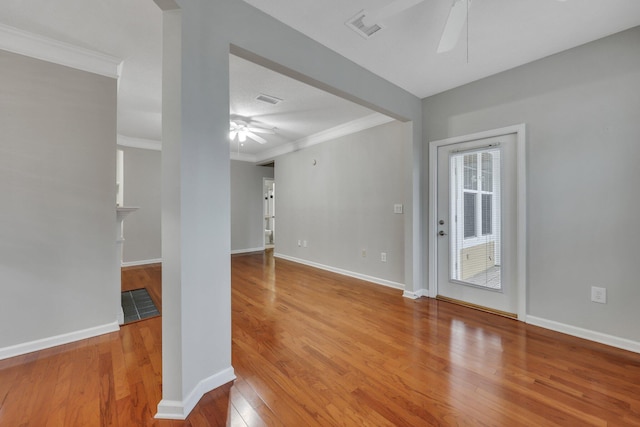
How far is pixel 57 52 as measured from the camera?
215 centimetres

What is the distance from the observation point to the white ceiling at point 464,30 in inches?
71.6

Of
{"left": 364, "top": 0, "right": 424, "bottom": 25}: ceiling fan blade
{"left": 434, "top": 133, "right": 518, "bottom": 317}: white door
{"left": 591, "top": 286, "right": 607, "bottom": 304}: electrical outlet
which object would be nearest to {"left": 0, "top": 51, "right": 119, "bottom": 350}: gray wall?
{"left": 364, "top": 0, "right": 424, "bottom": 25}: ceiling fan blade

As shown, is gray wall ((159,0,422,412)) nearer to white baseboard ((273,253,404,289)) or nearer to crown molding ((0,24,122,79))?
crown molding ((0,24,122,79))

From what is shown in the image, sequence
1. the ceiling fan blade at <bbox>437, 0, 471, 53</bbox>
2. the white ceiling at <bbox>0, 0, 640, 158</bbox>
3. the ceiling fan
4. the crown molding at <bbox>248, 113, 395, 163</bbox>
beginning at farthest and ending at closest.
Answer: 1. the ceiling fan
2. the crown molding at <bbox>248, 113, 395, 163</bbox>
3. the white ceiling at <bbox>0, 0, 640, 158</bbox>
4. the ceiling fan blade at <bbox>437, 0, 471, 53</bbox>

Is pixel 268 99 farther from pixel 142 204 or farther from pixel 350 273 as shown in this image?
pixel 142 204

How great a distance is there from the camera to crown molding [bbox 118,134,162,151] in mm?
4902

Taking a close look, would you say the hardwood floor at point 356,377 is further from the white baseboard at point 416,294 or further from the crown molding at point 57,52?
the crown molding at point 57,52

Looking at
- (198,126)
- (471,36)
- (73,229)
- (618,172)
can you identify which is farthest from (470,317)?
(73,229)

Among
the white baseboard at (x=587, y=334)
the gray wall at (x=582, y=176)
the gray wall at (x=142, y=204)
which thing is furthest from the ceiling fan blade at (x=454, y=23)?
the gray wall at (x=142, y=204)

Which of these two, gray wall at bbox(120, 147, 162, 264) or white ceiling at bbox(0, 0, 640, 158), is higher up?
white ceiling at bbox(0, 0, 640, 158)

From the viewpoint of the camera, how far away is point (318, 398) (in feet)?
5.07

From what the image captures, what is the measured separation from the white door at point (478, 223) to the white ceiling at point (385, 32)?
→ 84 cm

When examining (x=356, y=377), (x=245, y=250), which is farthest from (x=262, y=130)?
(x=356, y=377)

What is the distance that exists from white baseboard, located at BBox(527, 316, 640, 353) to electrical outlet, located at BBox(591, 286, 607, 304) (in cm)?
27
